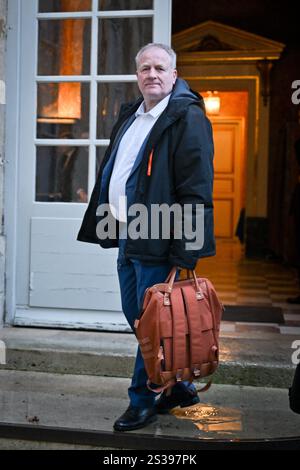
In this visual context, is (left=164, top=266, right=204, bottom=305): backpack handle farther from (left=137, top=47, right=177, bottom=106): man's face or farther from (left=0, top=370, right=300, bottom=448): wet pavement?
(left=137, top=47, right=177, bottom=106): man's face

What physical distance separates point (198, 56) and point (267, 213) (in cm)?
274

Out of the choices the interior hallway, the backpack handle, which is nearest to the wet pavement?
the backpack handle

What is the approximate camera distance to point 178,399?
3402mm

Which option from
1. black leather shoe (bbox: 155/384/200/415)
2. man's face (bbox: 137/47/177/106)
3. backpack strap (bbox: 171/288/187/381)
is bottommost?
black leather shoe (bbox: 155/384/200/415)

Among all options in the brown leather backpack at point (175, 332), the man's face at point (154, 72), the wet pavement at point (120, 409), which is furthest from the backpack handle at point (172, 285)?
the man's face at point (154, 72)

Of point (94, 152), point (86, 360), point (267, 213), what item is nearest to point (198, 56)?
point (267, 213)

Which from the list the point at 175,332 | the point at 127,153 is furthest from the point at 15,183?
the point at 175,332

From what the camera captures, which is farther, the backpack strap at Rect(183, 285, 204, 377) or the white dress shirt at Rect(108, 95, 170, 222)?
the white dress shirt at Rect(108, 95, 170, 222)

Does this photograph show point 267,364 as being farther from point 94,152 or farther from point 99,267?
point 94,152

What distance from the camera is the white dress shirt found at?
3.22 m

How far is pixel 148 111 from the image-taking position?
3252mm

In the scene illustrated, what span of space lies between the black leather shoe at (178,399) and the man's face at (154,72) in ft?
4.62

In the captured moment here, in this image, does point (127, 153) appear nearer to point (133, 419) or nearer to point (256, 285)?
point (133, 419)

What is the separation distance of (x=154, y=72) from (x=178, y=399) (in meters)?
1.57
